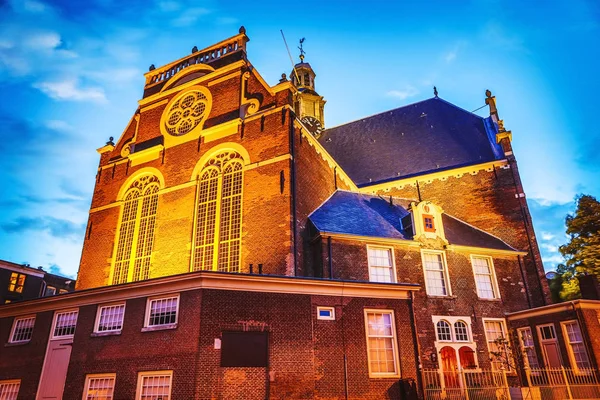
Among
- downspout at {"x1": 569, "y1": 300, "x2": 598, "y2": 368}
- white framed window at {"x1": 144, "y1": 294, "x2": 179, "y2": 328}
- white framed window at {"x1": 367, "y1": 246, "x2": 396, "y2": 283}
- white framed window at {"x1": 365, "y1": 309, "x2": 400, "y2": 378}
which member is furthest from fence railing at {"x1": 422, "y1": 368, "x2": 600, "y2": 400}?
white framed window at {"x1": 144, "y1": 294, "x2": 179, "y2": 328}

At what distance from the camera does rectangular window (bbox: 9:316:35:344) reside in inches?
593

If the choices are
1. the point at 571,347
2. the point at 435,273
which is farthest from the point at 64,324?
the point at 571,347

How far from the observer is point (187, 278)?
1216 cm

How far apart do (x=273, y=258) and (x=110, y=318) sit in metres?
6.55

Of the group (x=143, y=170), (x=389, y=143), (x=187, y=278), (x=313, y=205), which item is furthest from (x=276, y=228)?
(x=389, y=143)

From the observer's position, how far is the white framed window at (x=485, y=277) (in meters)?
19.2

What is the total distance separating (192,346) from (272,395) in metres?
2.53

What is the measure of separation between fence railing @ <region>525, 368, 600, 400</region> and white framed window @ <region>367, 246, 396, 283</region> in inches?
233

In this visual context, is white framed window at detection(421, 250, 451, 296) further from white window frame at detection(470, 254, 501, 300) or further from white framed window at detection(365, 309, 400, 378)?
white framed window at detection(365, 309, 400, 378)

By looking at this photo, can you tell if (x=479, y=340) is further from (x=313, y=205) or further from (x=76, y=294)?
(x=76, y=294)

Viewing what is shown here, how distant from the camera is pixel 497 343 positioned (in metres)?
18.0

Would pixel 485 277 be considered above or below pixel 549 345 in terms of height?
above

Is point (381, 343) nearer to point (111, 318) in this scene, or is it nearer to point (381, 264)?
point (381, 264)

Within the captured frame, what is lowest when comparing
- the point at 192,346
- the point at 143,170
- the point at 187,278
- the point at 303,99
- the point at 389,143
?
the point at 192,346
